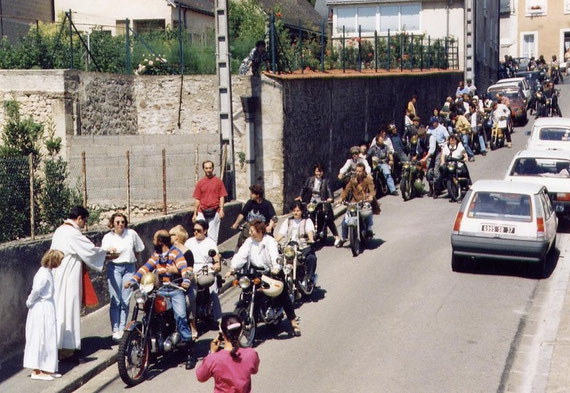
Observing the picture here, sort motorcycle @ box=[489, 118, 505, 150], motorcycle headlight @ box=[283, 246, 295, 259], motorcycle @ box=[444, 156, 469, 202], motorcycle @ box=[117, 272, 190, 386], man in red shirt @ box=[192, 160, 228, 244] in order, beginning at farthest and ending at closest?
motorcycle @ box=[489, 118, 505, 150] < motorcycle @ box=[444, 156, 469, 202] < man in red shirt @ box=[192, 160, 228, 244] < motorcycle headlight @ box=[283, 246, 295, 259] < motorcycle @ box=[117, 272, 190, 386]

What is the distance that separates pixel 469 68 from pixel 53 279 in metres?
31.7

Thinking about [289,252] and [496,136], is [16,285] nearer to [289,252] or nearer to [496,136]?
[289,252]

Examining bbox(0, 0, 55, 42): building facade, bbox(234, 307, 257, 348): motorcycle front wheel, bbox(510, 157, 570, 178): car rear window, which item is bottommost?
bbox(234, 307, 257, 348): motorcycle front wheel

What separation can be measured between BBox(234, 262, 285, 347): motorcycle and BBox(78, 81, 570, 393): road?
0.34 metres

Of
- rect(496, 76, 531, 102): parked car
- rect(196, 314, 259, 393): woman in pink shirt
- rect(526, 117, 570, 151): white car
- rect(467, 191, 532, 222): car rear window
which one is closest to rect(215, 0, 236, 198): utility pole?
rect(467, 191, 532, 222): car rear window

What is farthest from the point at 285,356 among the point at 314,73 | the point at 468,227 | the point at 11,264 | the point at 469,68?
the point at 469,68

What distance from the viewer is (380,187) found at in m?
25.9

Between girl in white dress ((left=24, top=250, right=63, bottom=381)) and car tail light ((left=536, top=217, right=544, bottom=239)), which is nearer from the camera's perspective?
girl in white dress ((left=24, top=250, right=63, bottom=381))

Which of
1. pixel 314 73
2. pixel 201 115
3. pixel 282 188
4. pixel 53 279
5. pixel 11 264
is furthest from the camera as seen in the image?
pixel 314 73

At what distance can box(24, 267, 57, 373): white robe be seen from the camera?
1155 cm

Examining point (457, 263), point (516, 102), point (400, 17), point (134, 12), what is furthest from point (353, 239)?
point (400, 17)

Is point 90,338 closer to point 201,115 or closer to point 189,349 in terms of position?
point 189,349

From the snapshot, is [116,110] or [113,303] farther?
[116,110]

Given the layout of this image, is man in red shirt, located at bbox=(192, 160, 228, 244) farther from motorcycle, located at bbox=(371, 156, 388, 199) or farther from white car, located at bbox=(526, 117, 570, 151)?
white car, located at bbox=(526, 117, 570, 151)
